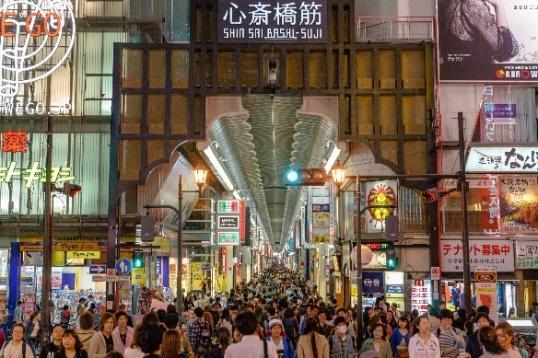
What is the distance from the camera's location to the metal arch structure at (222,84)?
75.8ft

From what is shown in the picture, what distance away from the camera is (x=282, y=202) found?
192 ft

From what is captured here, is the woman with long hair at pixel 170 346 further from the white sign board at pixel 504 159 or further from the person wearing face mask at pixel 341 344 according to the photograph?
the white sign board at pixel 504 159

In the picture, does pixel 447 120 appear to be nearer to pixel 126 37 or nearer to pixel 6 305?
pixel 126 37

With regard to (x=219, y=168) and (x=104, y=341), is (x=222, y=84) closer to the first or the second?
(x=219, y=168)

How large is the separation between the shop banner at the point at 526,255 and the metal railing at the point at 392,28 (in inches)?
298

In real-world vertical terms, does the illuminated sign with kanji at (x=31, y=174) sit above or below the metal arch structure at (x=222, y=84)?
below

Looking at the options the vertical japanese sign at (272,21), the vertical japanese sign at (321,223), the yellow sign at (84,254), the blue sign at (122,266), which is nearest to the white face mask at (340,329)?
the blue sign at (122,266)

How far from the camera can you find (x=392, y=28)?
24984mm

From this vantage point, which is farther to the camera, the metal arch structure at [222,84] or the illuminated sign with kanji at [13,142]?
the illuminated sign with kanji at [13,142]

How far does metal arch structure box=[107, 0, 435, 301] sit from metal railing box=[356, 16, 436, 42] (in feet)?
4.13

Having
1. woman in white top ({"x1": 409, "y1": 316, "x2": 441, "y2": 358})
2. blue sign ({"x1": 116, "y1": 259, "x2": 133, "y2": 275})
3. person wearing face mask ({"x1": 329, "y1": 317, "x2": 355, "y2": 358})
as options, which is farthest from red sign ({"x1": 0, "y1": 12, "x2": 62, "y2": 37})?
woman in white top ({"x1": 409, "y1": 316, "x2": 441, "y2": 358})

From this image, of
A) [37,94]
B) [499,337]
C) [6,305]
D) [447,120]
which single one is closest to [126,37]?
[37,94]

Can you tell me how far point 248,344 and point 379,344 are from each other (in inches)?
174

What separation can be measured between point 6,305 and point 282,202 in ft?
98.9
